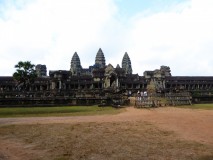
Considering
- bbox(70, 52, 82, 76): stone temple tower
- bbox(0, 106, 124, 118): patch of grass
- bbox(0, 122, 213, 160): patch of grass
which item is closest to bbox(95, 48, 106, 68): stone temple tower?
bbox(70, 52, 82, 76): stone temple tower


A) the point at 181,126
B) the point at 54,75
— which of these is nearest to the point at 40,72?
the point at 54,75

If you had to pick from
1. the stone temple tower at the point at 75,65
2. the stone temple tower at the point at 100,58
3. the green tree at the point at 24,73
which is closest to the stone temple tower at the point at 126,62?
the stone temple tower at the point at 100,58

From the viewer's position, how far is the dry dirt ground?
48.6 ft

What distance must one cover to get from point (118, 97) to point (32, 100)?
11.9 meters

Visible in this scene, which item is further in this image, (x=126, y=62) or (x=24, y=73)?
(x=126, y=62)

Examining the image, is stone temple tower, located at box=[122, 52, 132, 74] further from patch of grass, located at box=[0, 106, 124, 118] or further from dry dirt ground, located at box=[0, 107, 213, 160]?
dry dirt ground, located at box=[0, 107, 213, 160]

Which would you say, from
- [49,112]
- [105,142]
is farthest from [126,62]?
[105,142]

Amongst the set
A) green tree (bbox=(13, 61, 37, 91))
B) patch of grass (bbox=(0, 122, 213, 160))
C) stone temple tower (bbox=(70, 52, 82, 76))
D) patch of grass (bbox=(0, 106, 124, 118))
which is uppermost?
stone temple tower (bbox=(70, 52, 82, 76))

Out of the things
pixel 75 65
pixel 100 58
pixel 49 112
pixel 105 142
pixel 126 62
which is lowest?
pixel 105 142

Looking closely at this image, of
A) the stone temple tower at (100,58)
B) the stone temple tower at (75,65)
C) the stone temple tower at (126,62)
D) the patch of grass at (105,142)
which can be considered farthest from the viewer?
the stone temple tower at (100,58)

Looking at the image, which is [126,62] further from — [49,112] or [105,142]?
[105,142]

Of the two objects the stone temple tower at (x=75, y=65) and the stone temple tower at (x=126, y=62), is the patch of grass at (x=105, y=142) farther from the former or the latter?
the stone temple tower at (x=126, y=62)

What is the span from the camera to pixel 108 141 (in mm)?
17750

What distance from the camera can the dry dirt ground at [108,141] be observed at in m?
14.8
